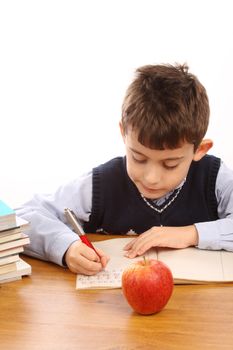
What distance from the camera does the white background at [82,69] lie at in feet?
7.68

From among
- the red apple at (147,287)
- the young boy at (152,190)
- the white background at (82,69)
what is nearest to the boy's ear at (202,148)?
the young boy at (152,190)

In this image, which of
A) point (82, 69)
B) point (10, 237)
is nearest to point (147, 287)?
point (10, 237)

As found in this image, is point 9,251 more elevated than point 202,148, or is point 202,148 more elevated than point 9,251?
point 202,148

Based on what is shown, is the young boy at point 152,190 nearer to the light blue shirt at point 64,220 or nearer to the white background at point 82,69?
the light blue shirt at point 64,220

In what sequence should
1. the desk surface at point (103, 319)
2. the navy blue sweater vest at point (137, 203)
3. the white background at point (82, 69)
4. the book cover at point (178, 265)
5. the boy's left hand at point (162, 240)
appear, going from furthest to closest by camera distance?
the white background at point (82, 69)
the navy blue sweater vest at point (137, 203)
the boy's left hand at point (162, 240)
the book cover at point (178, 265)
the desk surface at point (103, 319)

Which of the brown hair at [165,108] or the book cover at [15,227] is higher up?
the brown hair at [165,108]

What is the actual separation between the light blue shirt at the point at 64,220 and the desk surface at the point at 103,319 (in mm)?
119

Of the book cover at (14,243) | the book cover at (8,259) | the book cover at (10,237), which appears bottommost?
the book cover at (8,259)

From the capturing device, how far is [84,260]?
1.37 metres

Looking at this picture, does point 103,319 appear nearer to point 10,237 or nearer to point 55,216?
point 10,237

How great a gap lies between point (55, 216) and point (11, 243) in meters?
0.26

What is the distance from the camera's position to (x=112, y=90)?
2.45m

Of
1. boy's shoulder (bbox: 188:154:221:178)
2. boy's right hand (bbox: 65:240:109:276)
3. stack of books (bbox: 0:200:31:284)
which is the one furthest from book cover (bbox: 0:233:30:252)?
boy's shoulder (bbox: 188:154:221:178)

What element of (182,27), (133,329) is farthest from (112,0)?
(133,329)
